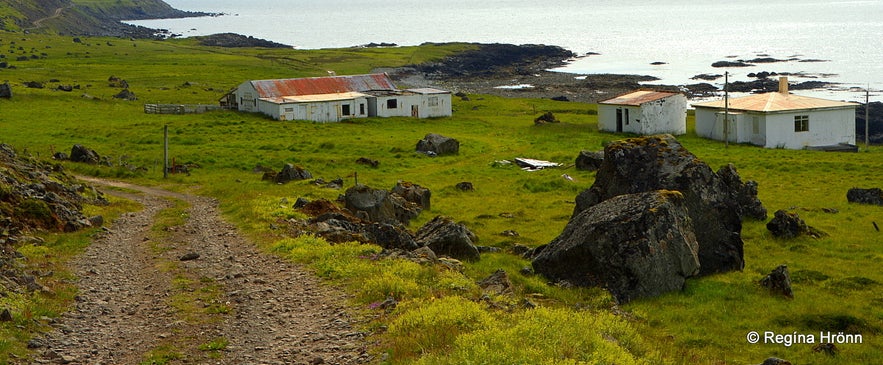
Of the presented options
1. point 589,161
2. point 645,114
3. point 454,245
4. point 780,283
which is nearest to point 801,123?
point 645,114

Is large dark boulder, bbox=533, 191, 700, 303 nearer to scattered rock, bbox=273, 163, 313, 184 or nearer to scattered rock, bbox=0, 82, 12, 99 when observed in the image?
scattered rock, bbox=273, 163, 313, 184

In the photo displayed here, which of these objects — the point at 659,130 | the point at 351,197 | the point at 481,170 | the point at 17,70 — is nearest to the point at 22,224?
the point at 351,197

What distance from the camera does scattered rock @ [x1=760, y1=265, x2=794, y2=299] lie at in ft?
73.8

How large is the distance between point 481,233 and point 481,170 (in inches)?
713

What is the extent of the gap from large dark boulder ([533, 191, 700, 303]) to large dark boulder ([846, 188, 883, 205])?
1778 centimetres

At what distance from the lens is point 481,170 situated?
49.6 metres

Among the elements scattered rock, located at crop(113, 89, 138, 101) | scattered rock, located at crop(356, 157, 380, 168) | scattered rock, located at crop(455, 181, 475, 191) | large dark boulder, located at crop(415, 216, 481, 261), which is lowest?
scattered rock, located at crop(455, 181, 475, 191)

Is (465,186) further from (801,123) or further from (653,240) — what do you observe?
(801,123)

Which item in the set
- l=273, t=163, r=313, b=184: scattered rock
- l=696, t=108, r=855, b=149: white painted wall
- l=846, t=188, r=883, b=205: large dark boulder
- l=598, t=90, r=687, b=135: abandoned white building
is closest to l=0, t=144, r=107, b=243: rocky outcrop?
l=273, t=163, r=313, b=184: scattered rock

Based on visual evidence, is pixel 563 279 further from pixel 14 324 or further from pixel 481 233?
pixel 14 324

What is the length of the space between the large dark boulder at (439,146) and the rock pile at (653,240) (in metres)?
29.7

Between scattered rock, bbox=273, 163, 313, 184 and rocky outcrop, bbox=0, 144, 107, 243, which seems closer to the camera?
rocky outcrop, bbox=0, 144, 107, 243

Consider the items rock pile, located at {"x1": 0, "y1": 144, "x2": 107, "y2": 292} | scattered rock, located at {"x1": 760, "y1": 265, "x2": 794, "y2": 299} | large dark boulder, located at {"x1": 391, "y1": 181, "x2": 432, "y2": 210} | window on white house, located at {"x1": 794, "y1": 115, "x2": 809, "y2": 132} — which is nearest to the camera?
rock pile, located at {"x1": 0, "y1": 144, "x2": 107, "y2": 292}

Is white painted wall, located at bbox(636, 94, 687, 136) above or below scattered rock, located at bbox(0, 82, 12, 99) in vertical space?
below
